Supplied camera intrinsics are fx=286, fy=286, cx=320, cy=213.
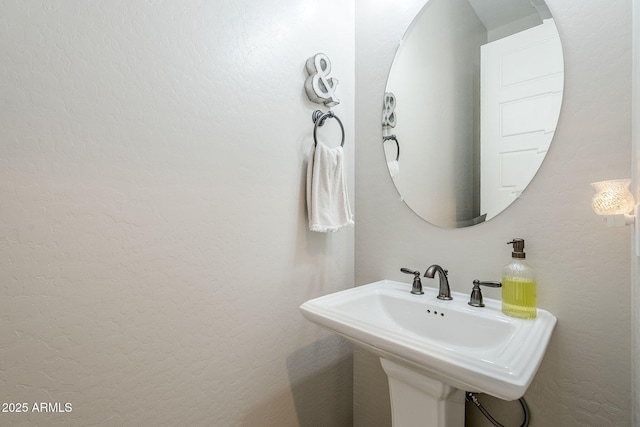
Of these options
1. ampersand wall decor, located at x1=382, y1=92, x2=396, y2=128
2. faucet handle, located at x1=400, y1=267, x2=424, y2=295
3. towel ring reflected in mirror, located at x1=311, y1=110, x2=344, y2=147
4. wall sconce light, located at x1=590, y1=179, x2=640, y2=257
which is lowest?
faucet handle, located at x1=400, y1=267, x2=424, y2=295

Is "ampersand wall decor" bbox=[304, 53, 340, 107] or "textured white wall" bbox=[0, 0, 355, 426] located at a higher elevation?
"ampersand wall decor" bbox=[304, 53, 340, 107]

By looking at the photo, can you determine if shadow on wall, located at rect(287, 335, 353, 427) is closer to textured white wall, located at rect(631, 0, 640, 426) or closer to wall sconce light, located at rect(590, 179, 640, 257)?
textured white wall, located at rect(631, 0, 640, 426)

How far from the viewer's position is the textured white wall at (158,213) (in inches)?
25.5

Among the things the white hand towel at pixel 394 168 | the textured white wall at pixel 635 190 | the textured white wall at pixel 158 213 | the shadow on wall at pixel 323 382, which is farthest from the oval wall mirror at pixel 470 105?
the shadow on wall at pixel 323 382

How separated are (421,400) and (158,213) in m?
0.97

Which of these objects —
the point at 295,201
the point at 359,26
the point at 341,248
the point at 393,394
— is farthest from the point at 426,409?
the point at 359,26

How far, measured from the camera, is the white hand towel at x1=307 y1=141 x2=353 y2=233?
3.79 ft

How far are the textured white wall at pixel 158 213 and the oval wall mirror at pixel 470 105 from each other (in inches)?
17.2

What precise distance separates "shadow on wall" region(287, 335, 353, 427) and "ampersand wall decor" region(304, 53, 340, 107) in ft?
3.47

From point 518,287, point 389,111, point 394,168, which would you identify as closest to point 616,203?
point 518,287

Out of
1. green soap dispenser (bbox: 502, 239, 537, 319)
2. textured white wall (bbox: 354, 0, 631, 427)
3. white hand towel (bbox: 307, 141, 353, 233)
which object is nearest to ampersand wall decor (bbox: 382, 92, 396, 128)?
white hand towel (bbox: 307, 141, 353, 233)

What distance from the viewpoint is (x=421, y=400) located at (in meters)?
0.87

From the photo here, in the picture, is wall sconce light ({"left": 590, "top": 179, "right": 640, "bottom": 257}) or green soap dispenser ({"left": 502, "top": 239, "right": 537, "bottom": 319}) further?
green soap dispenser ({"left": 502, "top": 239, "right": 537, "bottom": 319})

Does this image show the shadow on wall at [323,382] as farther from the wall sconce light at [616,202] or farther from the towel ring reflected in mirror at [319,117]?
the wall sconce light at [616,202]
